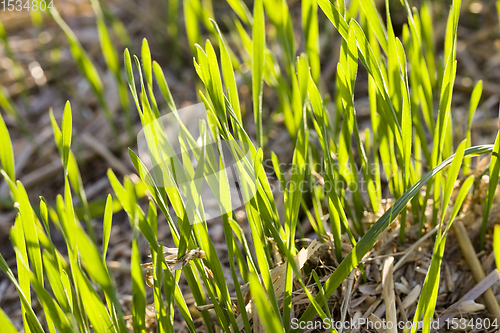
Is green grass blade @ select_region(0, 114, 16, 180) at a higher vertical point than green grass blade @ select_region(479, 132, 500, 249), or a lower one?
higher

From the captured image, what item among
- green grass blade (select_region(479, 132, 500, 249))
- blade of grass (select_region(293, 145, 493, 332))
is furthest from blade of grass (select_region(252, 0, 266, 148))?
green grass blade (select_region(479, 132, 500, 249))

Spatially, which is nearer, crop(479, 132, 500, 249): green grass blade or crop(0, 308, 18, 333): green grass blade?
crop(0, 308, 18, 333): green grass blade

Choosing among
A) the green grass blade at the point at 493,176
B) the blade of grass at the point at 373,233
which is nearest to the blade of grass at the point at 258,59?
the blade of grass at the point at 373,233

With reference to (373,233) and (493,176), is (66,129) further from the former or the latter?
(493,176)

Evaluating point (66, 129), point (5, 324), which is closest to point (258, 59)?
point (66, 129)

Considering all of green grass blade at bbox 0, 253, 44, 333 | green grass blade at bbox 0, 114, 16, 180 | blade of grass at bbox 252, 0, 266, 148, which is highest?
blade of grass at bbox 252, 0, 266, 148

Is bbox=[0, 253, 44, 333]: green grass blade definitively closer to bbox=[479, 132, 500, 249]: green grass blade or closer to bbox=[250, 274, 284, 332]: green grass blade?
bbox=[250, 274, 284, 332]: green grass blade

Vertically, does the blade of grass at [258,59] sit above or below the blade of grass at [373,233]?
above

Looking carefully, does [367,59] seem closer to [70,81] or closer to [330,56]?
[330,56]

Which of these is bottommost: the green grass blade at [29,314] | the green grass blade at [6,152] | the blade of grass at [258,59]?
the green grass blade at [29,314]

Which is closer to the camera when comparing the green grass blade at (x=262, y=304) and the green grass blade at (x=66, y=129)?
the green grass blade at (x=262, y=304)

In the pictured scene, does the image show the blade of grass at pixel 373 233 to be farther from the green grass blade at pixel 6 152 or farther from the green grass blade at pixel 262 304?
the green grass blade at pixel 6 152
